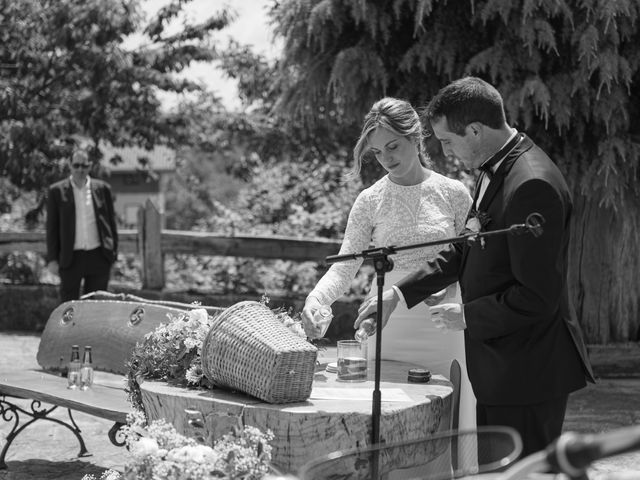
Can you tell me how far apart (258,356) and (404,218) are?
118 centimetres

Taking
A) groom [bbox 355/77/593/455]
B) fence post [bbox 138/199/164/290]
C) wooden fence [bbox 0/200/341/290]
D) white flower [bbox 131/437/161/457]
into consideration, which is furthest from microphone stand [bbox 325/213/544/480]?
fence post [bbox 138/199/164/290]

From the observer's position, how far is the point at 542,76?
23.8ft

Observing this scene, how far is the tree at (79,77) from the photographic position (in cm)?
1214

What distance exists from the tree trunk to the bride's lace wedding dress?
13.3 feet

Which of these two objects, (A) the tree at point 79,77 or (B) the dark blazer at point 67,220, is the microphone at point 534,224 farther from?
(A) the tree at point 79,77

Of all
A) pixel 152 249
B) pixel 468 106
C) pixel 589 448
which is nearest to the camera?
pixel 589 448

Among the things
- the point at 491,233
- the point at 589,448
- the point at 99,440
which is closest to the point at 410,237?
the point at 491,233

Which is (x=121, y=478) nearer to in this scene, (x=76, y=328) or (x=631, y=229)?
(x=76, y=328)

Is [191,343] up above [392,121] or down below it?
below

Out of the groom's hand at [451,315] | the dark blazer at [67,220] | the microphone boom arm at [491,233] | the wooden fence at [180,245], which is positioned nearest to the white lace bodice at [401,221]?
the groom's hand at [451,315]

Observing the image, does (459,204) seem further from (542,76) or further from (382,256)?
(542,76)

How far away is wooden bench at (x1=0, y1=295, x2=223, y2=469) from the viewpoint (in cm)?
523

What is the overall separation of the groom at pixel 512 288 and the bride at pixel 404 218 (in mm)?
946

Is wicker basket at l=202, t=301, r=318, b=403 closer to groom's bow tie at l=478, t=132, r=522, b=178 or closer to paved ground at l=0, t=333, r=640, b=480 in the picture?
groom's bow tie at l=478, t=132, r=522, b=178
